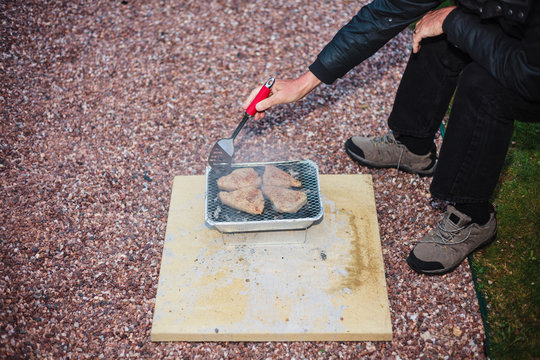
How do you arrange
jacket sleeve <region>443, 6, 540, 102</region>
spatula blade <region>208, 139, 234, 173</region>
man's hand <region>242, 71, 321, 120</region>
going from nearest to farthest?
jacket sleeve <region>443, 6, 540, 102</region>
man's hand <region>242, 71, 321, 120</region>
spatula blade <region>208, 139, 234, 173</region>

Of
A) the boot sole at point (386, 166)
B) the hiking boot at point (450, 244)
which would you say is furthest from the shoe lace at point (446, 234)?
the boot sole at point (386, 166)

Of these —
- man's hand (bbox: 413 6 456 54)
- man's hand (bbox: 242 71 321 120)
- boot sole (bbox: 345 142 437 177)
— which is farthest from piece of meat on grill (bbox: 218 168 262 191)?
man's hand (bbox: 413 6 456 54)

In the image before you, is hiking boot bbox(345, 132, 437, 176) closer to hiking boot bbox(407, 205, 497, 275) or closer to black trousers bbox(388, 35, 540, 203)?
black trousers bbox(388, 35, 540, 203)

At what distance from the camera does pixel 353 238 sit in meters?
3.16

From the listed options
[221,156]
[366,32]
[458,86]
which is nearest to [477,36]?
[458,86]

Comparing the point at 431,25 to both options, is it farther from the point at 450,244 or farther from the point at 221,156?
the point at 221,156

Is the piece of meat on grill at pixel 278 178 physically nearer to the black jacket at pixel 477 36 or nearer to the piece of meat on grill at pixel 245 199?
the piece of meat on grill at pixel 245 199

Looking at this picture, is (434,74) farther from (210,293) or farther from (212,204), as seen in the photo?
(210,293)

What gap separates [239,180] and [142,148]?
134 centimetres

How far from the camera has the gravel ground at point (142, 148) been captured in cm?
282

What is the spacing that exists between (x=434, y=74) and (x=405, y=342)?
1844 mm

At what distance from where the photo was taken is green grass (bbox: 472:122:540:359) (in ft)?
8.95

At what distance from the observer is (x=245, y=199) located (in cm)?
285

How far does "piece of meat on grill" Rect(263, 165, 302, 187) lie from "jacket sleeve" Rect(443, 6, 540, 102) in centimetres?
135
